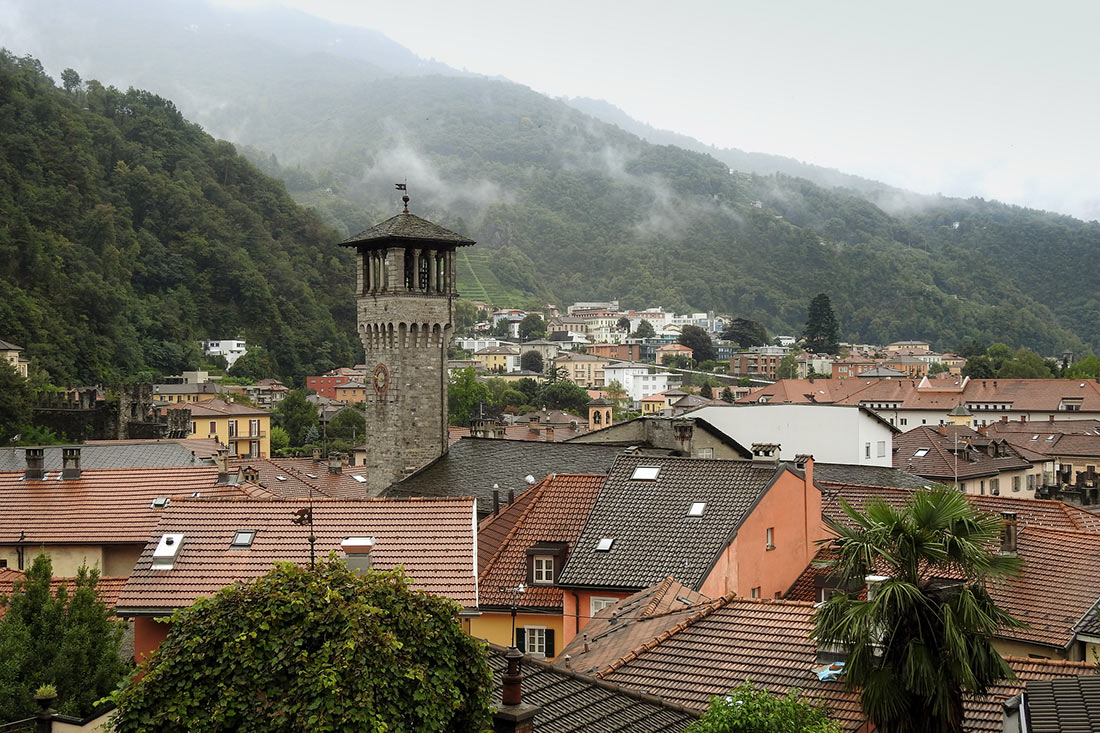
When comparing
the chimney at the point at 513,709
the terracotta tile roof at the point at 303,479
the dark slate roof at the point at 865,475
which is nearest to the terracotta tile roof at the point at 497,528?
the dark slate roof at the point at 865,475

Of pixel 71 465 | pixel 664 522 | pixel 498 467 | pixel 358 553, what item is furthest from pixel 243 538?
pixel 498 467

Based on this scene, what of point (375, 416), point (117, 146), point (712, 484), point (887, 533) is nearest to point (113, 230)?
point (117, 146)

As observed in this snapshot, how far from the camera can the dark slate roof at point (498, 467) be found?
34.9m

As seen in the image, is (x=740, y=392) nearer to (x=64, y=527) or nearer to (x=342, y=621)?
(x=64, y=527)

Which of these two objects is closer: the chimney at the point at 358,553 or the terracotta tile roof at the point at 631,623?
the chimney at the point at 358,553

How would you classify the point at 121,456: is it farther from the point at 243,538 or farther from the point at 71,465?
the point at 243,538

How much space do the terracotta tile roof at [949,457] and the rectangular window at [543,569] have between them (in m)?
29.8

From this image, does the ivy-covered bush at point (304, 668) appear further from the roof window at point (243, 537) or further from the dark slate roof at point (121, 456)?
the dark slate roof at point (121, 456)

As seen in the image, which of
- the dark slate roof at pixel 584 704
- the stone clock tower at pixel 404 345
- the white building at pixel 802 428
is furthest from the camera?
the white building at pixel 802 428

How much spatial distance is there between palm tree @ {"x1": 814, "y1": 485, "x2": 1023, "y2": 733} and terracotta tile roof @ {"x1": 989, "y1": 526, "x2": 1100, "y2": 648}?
6132 millimetres

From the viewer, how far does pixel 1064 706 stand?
34.6 feet

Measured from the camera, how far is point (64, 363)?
98.4m

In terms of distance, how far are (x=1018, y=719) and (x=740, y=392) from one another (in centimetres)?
13827

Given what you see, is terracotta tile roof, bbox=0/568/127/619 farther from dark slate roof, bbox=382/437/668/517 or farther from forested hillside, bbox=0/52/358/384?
forested hillside, bbox=0/52/358/384
